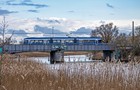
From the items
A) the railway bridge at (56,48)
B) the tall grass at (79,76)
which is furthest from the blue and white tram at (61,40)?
the tall grass at (79,76)

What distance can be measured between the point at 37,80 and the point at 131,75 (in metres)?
3.41

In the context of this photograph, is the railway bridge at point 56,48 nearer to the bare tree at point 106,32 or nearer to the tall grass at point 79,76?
the bare tree at point 106,32

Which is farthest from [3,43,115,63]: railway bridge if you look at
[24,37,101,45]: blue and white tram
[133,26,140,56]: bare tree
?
[133,26,140,56]: bare tree

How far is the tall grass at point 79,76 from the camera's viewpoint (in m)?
12.3

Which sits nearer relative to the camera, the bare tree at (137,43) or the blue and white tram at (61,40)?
the bare tree at (137,43)

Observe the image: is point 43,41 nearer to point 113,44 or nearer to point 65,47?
point 65,47

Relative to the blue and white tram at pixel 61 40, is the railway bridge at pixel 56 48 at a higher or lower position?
lower

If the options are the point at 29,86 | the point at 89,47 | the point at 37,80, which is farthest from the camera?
the point at 89,47

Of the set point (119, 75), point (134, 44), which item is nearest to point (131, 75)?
point (119, 75)

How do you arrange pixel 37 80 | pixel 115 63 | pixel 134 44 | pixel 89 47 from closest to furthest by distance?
pixel 37 80 < pixel 115 63 < pixel 134 44 < pixel 89 47

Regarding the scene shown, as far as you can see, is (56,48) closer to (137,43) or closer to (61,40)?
(61,40)

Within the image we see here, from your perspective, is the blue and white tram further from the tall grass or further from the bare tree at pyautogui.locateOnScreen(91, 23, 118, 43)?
the tall grass

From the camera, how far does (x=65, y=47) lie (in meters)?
98.9

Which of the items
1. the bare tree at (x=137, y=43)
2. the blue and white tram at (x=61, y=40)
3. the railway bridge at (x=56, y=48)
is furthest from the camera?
the blue and white tram at (x=61, y=40)
